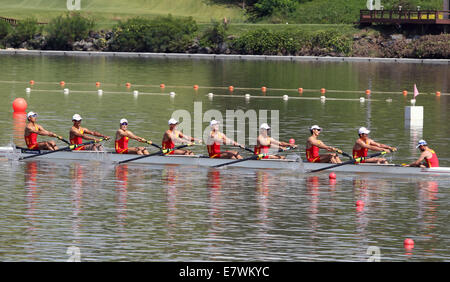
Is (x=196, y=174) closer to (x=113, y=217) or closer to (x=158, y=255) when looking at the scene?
(x=113, y=217)

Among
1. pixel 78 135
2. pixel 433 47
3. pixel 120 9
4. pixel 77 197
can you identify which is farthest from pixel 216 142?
pixel 120 9

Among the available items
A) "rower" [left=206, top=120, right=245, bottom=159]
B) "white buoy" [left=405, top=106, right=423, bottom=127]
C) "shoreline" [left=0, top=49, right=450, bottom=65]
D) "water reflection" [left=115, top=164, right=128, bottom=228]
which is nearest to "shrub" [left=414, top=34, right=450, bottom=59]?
"shoreline" [left=0, top=49, right=450, bottom=65]

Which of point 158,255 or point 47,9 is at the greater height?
point 47,9

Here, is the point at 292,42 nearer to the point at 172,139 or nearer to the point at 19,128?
the point at 19,128

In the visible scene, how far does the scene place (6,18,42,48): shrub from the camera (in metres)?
112

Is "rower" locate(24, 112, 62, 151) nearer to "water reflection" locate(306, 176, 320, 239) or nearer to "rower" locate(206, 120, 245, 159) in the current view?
"rower" locate(206, 120, 245, 159)

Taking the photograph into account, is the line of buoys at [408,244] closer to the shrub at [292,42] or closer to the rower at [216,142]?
the rower at [216,142]

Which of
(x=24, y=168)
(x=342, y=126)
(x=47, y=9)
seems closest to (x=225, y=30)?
(x=47, y=9)

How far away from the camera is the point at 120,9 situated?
131 metres

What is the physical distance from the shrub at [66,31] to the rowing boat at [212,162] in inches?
2974

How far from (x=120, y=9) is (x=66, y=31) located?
21.1m

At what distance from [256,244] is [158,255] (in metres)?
2.77

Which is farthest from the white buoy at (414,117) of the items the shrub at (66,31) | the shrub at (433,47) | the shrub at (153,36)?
the shrub at (66,31)

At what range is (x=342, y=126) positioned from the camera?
4919cm
